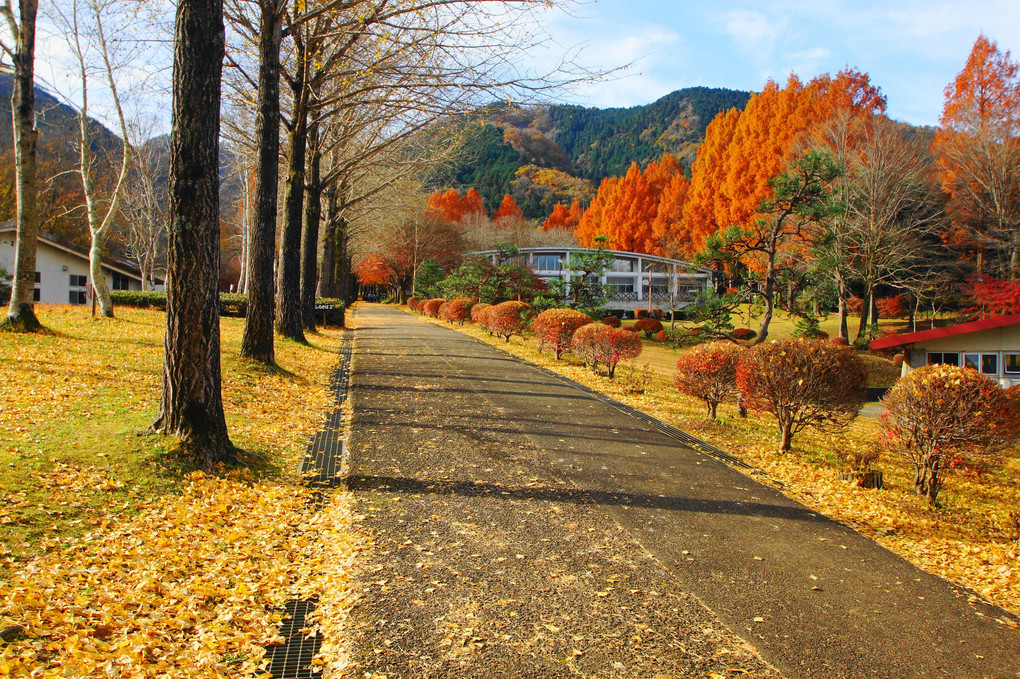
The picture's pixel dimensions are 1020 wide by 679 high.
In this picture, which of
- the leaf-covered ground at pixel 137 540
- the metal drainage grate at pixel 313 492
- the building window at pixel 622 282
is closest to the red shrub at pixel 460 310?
the metal drainage grate at pixel 313 492

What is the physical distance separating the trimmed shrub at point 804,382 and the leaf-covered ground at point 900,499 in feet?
1.71

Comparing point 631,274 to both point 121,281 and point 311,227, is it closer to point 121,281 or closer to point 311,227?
point 121,281

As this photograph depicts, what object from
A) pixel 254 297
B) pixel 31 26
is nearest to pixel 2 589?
pixel 254 297

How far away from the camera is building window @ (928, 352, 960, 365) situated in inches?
A: 535

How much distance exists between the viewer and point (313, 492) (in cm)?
527

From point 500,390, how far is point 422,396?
1552 mm

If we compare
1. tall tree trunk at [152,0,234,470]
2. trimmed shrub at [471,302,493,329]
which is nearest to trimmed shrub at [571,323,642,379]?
trimmed shrub at [471,302,493,329]

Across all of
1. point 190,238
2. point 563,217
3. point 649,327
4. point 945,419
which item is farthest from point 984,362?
point 563,217

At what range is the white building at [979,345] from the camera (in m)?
12.7

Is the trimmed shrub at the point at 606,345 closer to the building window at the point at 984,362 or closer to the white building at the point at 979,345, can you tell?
the white building at the point at 979,345

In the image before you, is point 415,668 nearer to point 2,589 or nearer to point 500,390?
point 2,589

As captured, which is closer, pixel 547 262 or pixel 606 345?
pixel 606 345

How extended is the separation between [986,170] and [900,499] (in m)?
25.0

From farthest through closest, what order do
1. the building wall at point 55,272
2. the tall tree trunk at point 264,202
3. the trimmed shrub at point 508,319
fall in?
the building wall at point 55,272 → the trimmed shrub at point 508,319 → the tall tree trunk at point 264,202
